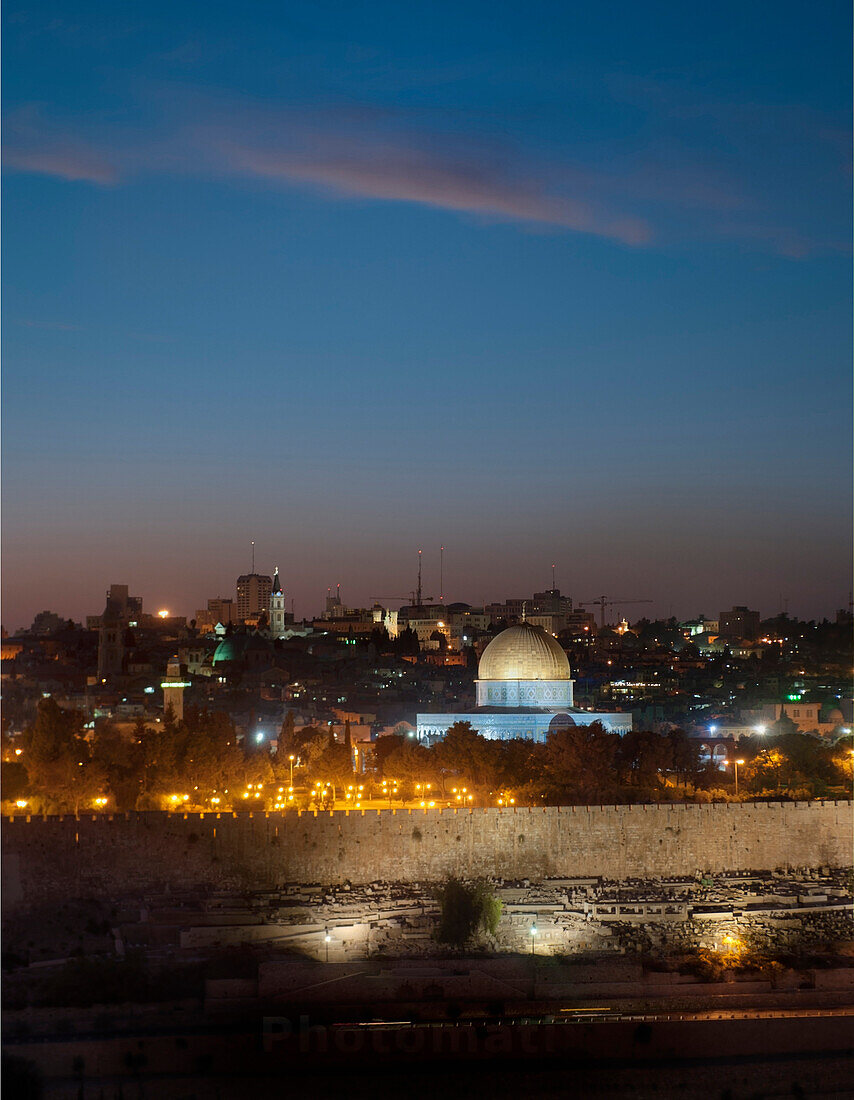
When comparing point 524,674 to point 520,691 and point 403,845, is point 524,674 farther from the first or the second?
point 403,845

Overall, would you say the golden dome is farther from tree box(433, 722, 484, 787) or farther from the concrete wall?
the concrete wall

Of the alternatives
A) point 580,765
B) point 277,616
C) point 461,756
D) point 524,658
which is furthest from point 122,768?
point 277,616

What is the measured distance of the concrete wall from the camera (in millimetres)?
Answer: 23531

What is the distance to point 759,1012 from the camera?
19688mm

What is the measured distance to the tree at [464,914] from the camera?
859 inches

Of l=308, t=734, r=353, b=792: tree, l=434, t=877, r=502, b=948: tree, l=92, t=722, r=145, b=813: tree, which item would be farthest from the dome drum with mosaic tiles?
l=434, t=877, r=502, b=948: tree

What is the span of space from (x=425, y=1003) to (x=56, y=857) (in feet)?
20.2

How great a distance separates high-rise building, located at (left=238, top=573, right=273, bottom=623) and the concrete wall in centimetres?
10555

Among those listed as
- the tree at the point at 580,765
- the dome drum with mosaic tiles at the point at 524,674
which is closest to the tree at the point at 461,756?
the tree at the point at 580,765

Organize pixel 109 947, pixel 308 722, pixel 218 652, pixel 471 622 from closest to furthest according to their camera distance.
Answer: pixel 109 947 → pixel 308 722 → pixel 218 652 → pixel 471 622

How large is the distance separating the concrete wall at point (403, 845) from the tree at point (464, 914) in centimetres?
175

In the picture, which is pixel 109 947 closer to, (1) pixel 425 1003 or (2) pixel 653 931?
(1) pixel 425 1003

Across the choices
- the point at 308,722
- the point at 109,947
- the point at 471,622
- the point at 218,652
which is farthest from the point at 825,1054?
the point at 471,622

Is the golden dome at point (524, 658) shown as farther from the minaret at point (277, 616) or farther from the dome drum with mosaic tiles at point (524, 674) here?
the minaret at point (277, 616)
